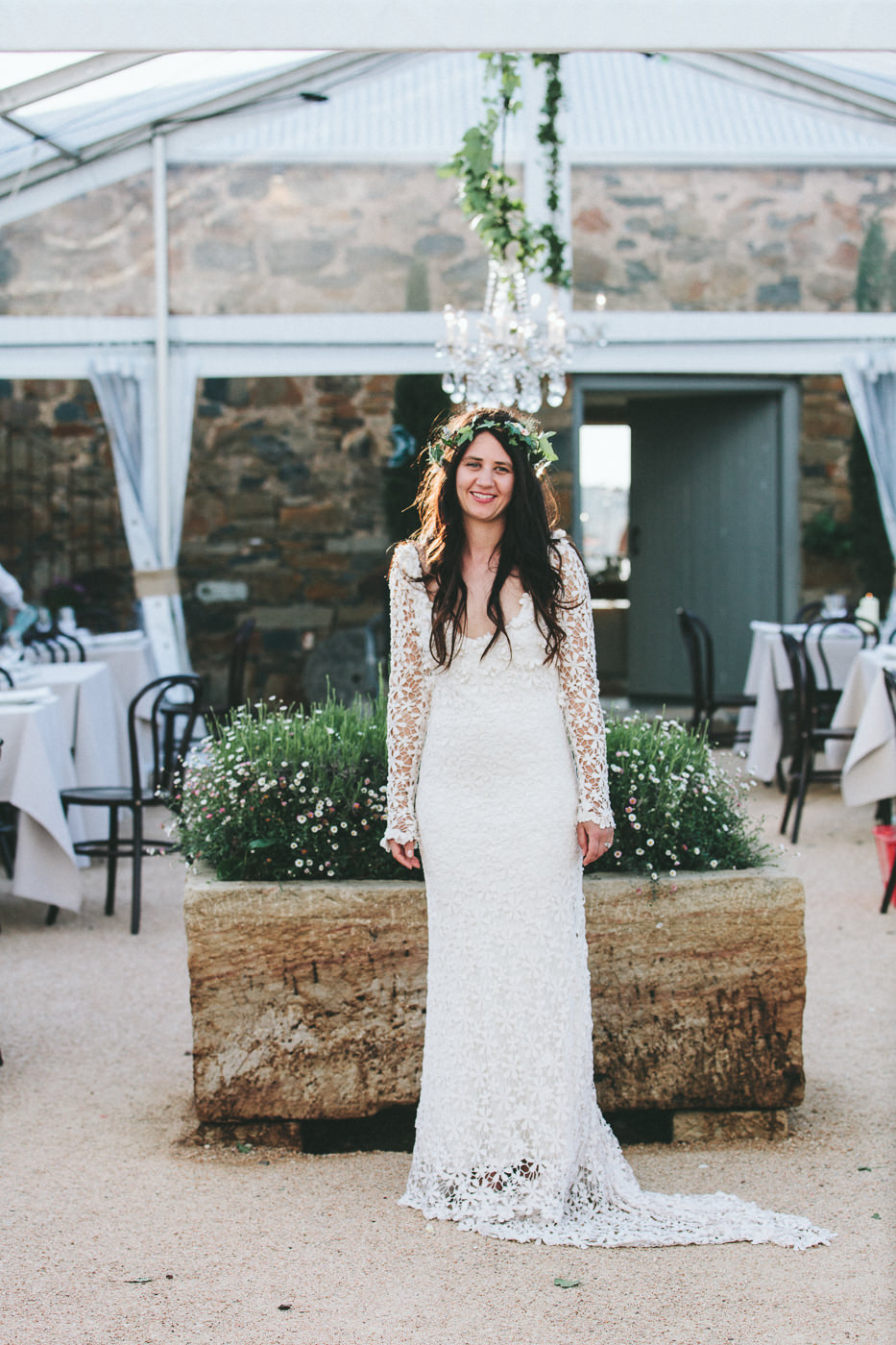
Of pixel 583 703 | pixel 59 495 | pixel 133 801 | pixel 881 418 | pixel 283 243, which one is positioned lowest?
pixel 133 801

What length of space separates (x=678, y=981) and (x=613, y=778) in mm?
480

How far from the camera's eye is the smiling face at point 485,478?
2.45 m

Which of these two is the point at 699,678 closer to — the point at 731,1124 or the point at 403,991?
the point at 731,1124

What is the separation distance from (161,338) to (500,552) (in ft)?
20.6

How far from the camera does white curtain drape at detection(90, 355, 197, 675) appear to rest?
7.97 m

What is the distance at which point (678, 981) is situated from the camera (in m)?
2.80

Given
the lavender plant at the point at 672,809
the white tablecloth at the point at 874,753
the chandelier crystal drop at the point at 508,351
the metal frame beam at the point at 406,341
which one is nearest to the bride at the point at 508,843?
the lavender plant at the point at 672,809

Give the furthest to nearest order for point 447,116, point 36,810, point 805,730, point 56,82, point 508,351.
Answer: point 447,116
point 508,351
point 56,82
point 805,730
point 36,810

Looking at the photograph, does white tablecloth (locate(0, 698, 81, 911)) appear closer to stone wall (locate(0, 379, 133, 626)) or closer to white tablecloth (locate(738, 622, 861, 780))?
white tablecloth (locate(738, 622, 861, 780))

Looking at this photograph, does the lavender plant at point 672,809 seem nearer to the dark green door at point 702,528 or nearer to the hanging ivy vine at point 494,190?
the hanging ivy vine at point 494,190

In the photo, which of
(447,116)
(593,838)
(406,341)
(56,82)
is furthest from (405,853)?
(447,116)

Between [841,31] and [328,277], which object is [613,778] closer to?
[841,31]

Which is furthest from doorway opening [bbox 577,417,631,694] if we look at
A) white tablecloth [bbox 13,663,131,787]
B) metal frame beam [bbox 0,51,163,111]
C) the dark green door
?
white tablecloth [bbox 13,663,131,787]

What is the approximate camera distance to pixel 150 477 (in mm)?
8117
